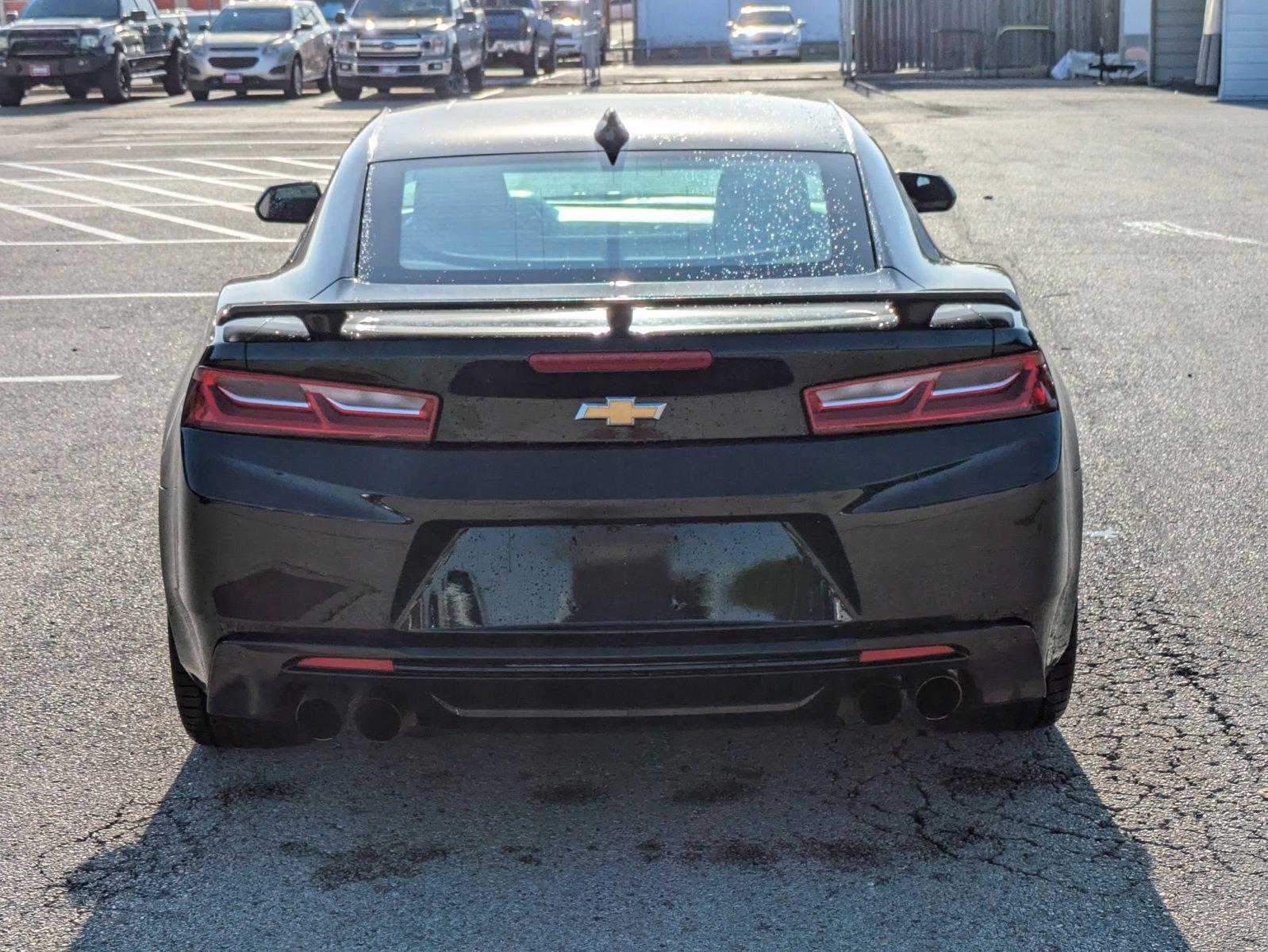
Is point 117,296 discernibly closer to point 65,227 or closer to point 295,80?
point 65,227

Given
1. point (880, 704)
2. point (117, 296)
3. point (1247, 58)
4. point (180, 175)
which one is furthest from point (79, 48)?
point (880, 704)

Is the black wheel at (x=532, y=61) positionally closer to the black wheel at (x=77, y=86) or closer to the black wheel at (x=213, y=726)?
the black wheel at (x=77, y=86)

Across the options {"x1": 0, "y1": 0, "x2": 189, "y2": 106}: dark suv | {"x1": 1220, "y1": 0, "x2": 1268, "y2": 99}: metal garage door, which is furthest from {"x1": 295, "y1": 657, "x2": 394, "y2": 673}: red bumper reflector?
{"x1": 0, "y1": 0, "x2": 189, "y2": 106}: dark suv

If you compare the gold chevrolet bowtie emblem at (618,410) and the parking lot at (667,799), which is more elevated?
the gold chevrolet bowtie emblem at (618,410)

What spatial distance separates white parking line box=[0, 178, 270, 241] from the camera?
1407 cm

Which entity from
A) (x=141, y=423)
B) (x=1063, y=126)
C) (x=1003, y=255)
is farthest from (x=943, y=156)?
(x=141, y=423)

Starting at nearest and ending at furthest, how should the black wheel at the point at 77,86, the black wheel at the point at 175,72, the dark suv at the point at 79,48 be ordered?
the dark suv at the point at 79,48, the black wheel at the point at 77,86, the black wheel at the point at 175,72

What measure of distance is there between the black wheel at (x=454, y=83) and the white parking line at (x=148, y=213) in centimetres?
1318

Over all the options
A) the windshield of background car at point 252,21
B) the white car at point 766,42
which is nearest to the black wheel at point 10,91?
the windshield of background car at point 252,21

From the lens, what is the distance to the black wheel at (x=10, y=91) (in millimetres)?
30484

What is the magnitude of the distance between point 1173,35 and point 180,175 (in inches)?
828

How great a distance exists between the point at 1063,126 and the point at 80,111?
16540 mm

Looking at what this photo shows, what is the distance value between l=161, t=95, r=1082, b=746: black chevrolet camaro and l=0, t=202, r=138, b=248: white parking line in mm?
10855

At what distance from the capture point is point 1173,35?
32469mm
